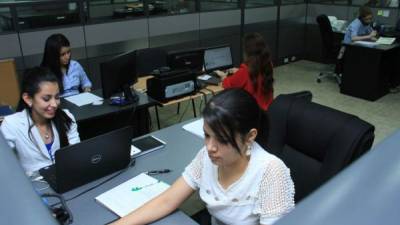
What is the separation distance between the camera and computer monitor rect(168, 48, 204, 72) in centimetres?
338

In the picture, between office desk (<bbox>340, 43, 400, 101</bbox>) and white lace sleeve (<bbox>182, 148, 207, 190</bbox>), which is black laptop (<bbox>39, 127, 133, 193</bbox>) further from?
office desk (<bbox>340, 43, 400, 101</bbox>)

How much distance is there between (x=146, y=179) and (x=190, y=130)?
626 mm

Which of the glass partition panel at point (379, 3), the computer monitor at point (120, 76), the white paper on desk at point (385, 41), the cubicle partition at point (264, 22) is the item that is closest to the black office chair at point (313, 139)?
the computer monitor at point (120, 76)

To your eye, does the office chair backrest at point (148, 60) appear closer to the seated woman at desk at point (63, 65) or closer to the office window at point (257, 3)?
the seated woman at desk at point (63, 65)

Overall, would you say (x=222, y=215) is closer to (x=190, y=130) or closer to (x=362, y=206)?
(x=190, y=130)

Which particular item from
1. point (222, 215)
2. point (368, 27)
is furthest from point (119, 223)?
point (368, 27)

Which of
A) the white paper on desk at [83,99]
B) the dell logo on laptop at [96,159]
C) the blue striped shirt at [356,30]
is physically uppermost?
the blue striped shirt at [356,30]

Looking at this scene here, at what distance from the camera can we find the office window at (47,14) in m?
3.79

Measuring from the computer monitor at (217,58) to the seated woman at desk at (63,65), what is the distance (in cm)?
122

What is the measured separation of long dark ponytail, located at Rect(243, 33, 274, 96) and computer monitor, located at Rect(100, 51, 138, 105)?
0.97 metres

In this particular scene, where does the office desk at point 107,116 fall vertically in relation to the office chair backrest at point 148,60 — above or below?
below

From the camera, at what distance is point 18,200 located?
0.32 metres

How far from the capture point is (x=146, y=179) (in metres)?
1.71

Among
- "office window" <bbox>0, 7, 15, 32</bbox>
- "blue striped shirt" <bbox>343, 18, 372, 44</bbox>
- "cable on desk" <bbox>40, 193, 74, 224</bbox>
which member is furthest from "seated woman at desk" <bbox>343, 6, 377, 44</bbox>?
"cable on desk" <bbox>40, 193, 74, 224</bbox>
